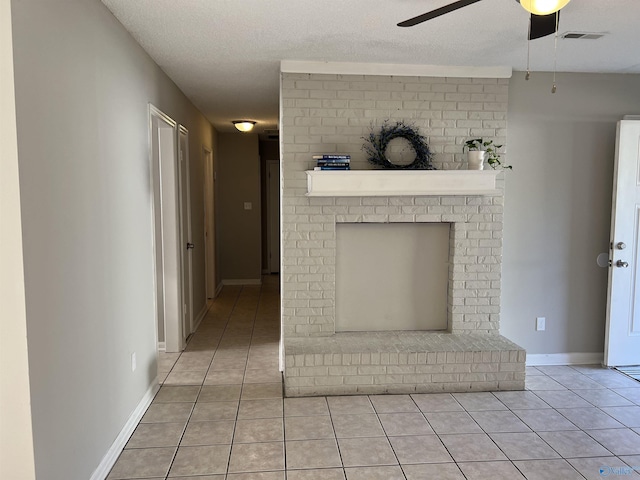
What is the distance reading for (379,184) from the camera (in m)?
3.61

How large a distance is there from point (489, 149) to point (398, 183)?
842 mm

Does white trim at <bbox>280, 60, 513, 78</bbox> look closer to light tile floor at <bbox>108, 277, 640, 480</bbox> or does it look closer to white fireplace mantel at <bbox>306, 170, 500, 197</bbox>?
white fireplace mantel at <bbox>306, 170, 500, 197</bbox>

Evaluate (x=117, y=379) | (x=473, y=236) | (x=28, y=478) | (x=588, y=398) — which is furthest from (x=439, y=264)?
(x=28, y=478)

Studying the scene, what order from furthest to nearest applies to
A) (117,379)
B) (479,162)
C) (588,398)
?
(479,162) < (588,398) < (117,379)

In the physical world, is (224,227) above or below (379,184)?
below

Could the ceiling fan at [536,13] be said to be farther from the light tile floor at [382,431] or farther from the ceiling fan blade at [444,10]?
the light tile floor at [382,431]

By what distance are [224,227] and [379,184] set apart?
4659 millimetres

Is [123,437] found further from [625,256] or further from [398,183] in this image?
[625,256]

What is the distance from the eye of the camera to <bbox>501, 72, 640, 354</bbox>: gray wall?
404 cm

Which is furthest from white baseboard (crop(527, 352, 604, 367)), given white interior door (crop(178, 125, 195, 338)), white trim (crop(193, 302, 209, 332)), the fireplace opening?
white trim (crop(193, 302, 209, 332))

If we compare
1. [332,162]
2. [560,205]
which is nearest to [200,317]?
[332,162]

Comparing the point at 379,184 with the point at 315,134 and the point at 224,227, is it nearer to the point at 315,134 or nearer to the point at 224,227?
the point at 315,134

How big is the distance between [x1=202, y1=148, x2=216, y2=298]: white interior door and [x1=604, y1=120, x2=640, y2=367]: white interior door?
4428 mm

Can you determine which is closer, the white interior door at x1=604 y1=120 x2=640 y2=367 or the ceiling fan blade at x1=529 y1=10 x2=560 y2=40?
the ceiling fan blade at x1=529 y1=10 x2=560 y2=40
